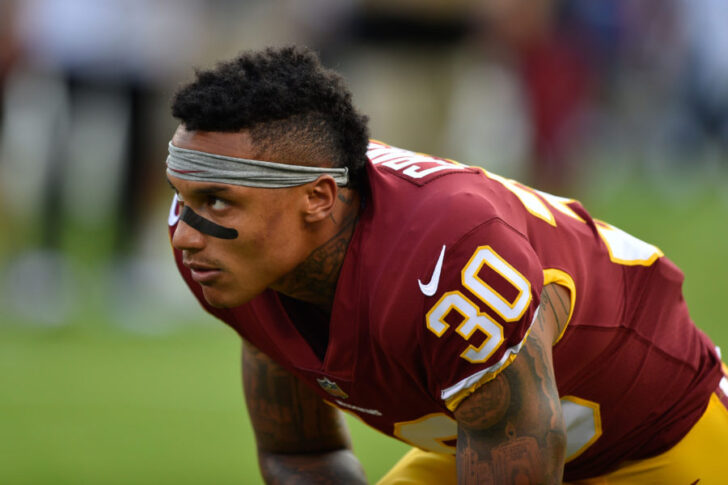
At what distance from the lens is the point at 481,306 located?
2932mm

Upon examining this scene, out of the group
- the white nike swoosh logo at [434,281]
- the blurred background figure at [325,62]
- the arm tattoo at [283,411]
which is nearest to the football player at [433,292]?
the white nike swoosh logo at [434,281]

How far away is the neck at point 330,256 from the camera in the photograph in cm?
330

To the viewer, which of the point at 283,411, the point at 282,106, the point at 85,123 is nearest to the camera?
the point at 282,106

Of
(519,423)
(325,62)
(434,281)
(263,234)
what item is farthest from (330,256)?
(325,62)

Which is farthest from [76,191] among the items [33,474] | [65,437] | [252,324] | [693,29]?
[693,29]

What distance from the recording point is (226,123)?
10.4 ft

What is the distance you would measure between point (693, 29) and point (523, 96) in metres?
4.21

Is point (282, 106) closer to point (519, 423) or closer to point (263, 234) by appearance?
point (263, 234)

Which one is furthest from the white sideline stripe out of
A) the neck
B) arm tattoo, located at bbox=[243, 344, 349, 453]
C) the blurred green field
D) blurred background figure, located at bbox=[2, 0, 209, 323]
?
blurred background figure, located at bbox=[2, 0, 209, 323]

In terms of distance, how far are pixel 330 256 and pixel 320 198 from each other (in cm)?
16

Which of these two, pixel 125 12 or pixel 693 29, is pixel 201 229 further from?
pixel 693 29

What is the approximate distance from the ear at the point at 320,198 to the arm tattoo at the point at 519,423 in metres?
0.64

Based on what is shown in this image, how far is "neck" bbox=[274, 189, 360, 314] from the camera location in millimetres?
3299

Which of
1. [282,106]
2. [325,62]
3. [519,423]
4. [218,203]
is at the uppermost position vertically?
[282,106]
